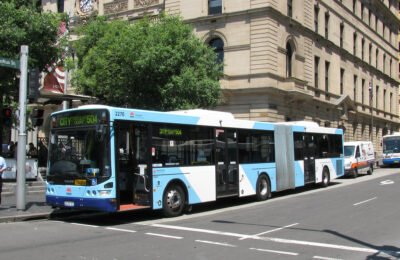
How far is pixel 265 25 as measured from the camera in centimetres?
2933

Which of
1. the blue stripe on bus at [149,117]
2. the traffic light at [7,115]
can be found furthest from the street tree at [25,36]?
the blue stripe on bus at [149,117]

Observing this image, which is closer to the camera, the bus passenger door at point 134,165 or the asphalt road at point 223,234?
the asphalt road at point 223,234

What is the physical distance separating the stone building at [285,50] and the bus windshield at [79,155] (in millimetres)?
14939

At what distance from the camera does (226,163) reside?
1390cm

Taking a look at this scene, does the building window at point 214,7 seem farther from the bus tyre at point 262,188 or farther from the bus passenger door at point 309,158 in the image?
the bus tyre at point 262,188

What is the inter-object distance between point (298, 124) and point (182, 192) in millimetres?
9012

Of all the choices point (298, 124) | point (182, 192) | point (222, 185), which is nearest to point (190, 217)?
point (182, 192)

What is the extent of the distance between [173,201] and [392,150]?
30.2m

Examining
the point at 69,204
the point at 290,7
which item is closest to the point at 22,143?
the point at 69,204

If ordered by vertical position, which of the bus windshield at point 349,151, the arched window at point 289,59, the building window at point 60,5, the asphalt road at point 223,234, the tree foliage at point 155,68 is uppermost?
the building window at point 60,5

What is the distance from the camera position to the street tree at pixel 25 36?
15.2 meters

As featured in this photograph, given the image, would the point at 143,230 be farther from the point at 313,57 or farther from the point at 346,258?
the point at 313,57

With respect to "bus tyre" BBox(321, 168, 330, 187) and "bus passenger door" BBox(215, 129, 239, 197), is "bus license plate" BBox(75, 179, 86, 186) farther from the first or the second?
"bus tyre" BBox(321, 168, 330, 187)

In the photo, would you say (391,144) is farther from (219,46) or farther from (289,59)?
(219,46)
